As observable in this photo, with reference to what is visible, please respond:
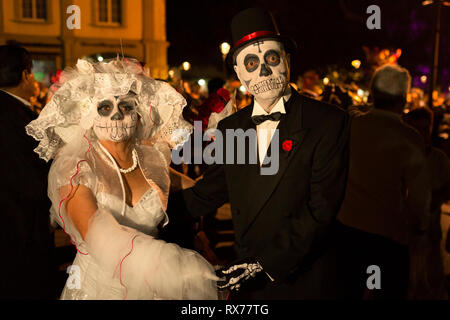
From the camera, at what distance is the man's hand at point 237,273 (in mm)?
2297

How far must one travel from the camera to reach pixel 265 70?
2.46 metres

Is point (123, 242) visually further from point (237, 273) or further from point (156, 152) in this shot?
point (156, 152)

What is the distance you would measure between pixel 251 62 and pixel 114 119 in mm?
811

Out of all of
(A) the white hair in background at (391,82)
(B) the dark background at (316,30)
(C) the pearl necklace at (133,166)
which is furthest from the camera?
(B) the dark background at (316,30)

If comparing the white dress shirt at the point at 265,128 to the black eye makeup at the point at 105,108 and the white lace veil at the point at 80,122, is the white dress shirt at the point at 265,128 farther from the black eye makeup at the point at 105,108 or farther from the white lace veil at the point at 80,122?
the black eye makeup at the point at 105,108

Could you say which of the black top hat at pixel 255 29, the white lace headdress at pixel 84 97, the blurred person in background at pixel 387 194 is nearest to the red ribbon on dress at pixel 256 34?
the black top hat at pixel 255 29

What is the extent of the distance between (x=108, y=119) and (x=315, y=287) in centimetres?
144

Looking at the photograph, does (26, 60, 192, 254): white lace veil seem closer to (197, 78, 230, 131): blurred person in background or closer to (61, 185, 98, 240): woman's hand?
(61, 185, 98, 240): woman's hand

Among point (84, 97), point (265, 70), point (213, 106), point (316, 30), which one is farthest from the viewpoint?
point (316, 30)

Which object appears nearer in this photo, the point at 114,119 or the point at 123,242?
the point at 123,242

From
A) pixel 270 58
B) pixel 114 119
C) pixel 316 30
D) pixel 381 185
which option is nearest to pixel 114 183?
pixel 114 119

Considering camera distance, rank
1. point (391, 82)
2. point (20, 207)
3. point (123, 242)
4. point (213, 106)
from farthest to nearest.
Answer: point (213, 106) → point (20, 207) → point (391, 82) → point (123, 242)

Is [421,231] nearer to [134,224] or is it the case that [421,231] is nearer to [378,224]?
[378,224]

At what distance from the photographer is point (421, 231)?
3.33 m
